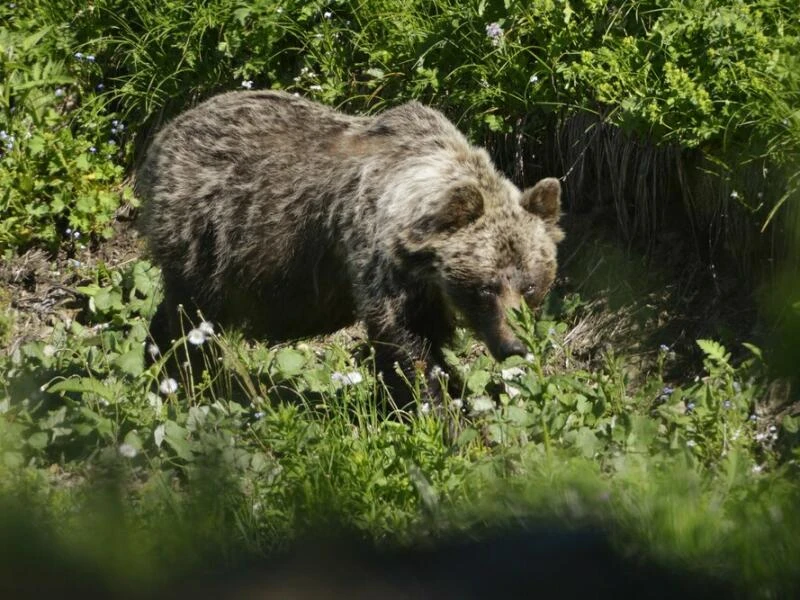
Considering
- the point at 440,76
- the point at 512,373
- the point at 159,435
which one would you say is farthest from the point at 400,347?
the point at 440,76

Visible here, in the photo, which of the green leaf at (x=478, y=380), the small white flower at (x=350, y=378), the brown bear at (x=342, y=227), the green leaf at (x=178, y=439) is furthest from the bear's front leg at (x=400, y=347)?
the green leaf at (x=178, y=439)

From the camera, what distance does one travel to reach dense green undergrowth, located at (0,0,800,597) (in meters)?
3.88

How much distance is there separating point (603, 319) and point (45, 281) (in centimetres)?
411


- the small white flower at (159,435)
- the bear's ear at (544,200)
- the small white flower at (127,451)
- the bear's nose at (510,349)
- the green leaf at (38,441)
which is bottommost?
the bear's nose at (510,349)

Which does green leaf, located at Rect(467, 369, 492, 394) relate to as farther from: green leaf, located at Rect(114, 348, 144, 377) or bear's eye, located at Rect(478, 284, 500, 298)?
green leaf, located at Rect(114, 348, 144, 377)

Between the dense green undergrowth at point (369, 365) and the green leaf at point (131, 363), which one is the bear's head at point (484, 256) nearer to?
the dense green undergrowth at point (369, 365)

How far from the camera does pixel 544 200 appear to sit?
21.1 feet

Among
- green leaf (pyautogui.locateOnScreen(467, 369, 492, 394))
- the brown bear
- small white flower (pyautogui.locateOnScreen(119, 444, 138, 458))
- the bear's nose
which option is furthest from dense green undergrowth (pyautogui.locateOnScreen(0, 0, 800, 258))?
small white flower (pyautogui.locateOnScreen(119, 444, 138, 458))

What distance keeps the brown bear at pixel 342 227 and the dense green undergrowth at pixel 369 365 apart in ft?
0.82

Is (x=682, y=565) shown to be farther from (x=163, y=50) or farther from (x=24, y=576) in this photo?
(x=163, y=50)

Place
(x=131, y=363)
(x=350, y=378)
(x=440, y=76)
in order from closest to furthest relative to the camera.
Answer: (x=350, y=378)
(x=131, y=363)
(x=440, y=76)

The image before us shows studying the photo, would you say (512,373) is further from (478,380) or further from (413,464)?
(413,464)

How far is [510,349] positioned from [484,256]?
503mm

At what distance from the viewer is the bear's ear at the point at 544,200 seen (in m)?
6.38
